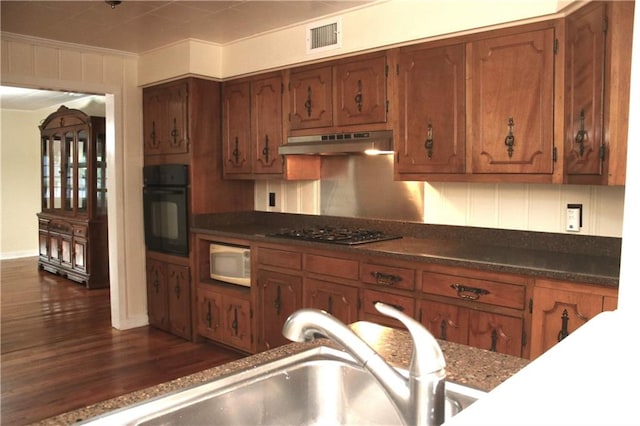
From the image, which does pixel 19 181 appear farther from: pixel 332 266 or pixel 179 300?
pixel 332 266

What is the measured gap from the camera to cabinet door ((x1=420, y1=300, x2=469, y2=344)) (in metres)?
2.70

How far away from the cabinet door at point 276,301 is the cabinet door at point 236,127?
1.01 metres

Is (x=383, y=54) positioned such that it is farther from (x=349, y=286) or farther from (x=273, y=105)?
(x=349, y=286)

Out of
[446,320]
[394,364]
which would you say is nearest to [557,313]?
[446,320]

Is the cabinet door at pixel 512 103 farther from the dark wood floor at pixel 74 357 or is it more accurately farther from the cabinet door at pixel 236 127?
the dark wood floor at pixel 74 357

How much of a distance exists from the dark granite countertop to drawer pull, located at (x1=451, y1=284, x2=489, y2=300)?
0.12 meters

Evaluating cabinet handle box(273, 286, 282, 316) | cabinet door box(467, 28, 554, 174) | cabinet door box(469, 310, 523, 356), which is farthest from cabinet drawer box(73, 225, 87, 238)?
cabinet door box(469, 310, 523, 356)

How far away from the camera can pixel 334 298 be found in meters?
3.30

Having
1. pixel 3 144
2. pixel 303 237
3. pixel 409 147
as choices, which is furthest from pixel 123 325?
pixel 3 144

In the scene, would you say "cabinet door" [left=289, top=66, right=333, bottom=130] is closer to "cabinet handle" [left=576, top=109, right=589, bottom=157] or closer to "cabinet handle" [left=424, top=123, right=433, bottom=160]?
"cabinet handle" [left=424, top=123, right=433, bottom=160]

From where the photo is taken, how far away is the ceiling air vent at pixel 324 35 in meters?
3.51

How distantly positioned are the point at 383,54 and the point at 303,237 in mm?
1269

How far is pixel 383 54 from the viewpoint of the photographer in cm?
330

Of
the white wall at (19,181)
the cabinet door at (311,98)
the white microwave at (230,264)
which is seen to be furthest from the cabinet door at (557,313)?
the white wall at (19,181)
